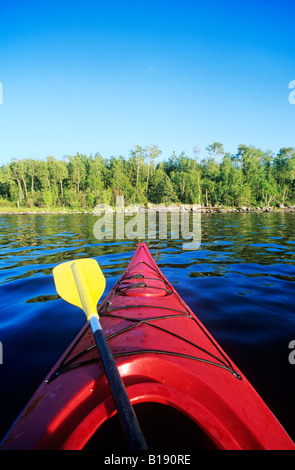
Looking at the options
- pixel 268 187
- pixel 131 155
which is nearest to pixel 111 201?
pixel 131 155

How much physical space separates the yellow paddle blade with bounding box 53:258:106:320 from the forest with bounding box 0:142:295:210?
4100cm

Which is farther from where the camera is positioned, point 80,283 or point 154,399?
point 80,283

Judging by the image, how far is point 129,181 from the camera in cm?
4919

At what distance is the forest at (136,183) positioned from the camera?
139 feet

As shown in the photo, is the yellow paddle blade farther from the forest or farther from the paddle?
the forest

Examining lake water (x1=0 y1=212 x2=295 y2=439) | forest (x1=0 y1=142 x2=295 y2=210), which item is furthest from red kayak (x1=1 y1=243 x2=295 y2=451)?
forest (x1=0 y1=142 x2=295 y2=210)

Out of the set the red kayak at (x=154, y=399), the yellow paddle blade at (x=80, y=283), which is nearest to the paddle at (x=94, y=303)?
the yellow paddle blade at (x=80, y=283)

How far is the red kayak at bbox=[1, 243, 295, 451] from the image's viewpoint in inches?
35.3

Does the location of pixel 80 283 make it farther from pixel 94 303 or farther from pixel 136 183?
pixel 136 183

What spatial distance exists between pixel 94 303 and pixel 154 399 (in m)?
0.87

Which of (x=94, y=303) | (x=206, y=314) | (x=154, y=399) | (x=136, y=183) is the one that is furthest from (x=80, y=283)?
(x=136, y=183)

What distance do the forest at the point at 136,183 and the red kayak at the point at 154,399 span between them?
41.8 meters

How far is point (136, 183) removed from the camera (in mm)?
48062
